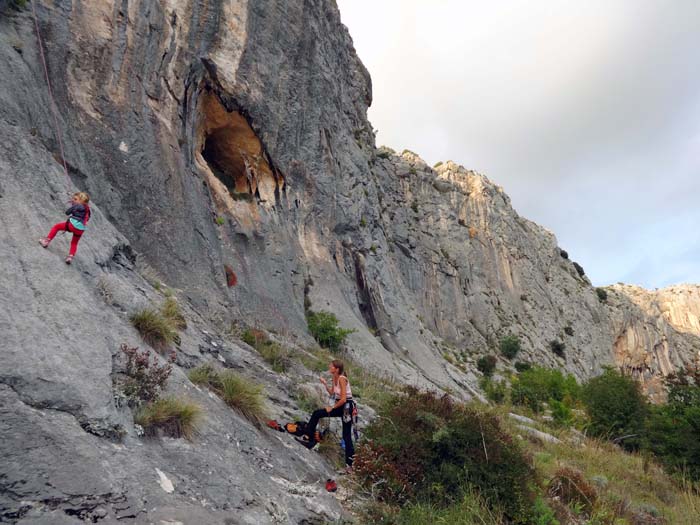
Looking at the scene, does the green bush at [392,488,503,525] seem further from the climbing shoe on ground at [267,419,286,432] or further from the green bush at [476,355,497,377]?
the green bush at [476,355,497,377]

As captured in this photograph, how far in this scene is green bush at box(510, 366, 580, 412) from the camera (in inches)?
912

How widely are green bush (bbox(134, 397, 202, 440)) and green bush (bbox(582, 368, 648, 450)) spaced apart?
15.5 m

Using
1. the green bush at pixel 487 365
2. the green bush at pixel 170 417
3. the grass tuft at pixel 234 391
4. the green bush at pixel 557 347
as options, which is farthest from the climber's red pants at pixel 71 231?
the green bush at pixel 557 347

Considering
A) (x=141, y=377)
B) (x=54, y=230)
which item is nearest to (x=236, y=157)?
(x=54, y=230)

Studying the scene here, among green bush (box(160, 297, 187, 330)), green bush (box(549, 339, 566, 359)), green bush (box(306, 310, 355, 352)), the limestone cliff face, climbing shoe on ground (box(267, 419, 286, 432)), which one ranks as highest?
the limestone cliff face

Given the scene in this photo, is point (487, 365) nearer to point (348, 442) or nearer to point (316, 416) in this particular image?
point (348, 442)

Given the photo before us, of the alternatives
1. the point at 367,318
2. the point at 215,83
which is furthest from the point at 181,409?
the point at 367,318

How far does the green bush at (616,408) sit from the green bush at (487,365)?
46.7ft

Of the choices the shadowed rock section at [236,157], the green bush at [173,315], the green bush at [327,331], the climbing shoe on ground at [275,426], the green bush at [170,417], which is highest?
the shadowed rock section at [236,157]

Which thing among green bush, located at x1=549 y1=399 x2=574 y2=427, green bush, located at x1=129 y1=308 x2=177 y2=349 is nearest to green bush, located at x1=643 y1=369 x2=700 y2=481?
green bush, located at x1=549 y1=399 x2=574 y2=427

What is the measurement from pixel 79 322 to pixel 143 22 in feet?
38.4

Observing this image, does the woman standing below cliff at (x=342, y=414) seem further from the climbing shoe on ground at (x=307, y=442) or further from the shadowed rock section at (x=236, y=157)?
the shadowed rock section at (x=236, y=157)

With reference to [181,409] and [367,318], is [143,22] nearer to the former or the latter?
[181,409]

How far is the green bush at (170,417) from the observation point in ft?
14.2
